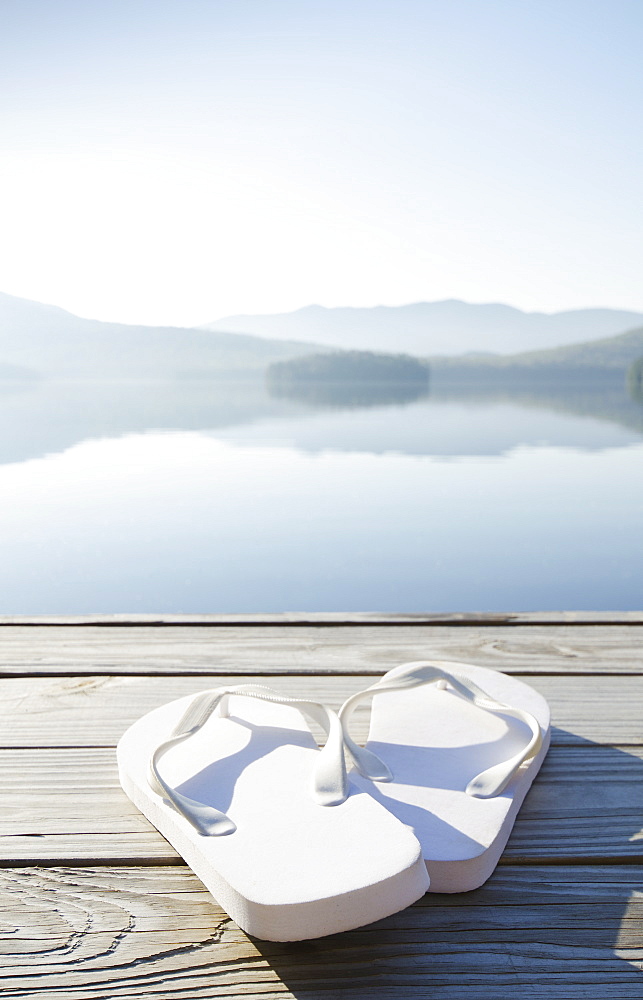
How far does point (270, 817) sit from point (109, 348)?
58.0 ft

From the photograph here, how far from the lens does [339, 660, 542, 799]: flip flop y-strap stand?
63cm

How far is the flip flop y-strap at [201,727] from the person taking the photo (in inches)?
21.4

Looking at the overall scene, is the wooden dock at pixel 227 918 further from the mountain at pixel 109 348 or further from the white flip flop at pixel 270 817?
the mountain at pixel 109 348

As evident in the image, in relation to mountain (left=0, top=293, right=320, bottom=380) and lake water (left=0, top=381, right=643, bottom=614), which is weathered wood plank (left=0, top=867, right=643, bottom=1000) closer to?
lake water (left=0, top=381, right=643, bottom=614)

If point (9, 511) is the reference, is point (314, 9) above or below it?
above

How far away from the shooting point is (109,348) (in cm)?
1698

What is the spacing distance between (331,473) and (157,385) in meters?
16.1

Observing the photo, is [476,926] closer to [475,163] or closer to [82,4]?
[82,4]

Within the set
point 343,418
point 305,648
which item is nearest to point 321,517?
point 305,648

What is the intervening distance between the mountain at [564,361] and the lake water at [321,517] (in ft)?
23.8

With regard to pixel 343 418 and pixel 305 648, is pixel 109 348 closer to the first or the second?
pixel 343 418

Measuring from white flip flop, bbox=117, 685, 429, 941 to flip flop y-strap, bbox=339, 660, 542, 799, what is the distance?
0.04 metres

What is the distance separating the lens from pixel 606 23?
6.98m

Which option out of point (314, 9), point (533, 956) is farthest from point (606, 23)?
point (533, 956)
